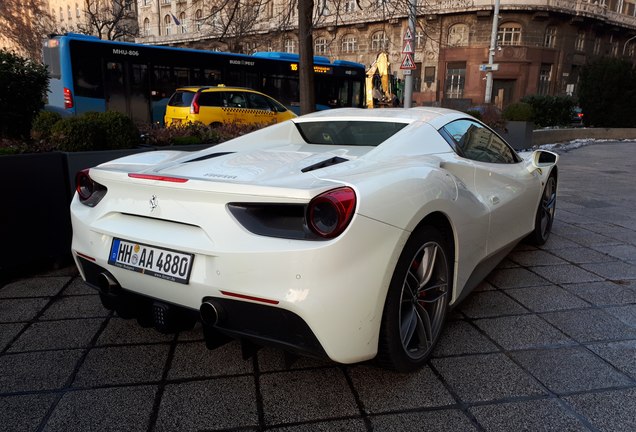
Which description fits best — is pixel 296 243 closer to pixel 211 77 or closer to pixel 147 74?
pixel 147 74

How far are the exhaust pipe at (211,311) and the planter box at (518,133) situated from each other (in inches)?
528

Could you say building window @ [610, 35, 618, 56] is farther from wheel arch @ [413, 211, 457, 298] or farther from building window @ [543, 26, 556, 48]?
wheel arch @ [413, 211, 457, 298]

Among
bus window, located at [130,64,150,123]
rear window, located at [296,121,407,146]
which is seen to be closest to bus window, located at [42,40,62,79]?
bus window, located at [130,64,150,123]

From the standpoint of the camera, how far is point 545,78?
4319 cm

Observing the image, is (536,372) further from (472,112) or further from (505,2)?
(505,2)

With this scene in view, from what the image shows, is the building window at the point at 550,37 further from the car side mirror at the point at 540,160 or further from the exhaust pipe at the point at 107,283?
the exhaust pipe at the point at 107,283

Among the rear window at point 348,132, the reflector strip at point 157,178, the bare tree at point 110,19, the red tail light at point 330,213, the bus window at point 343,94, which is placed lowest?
the red tail light at point 330,213

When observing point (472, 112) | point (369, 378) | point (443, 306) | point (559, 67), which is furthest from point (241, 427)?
point (559, 67)

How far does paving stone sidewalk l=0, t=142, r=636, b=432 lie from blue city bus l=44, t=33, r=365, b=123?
9673 mm

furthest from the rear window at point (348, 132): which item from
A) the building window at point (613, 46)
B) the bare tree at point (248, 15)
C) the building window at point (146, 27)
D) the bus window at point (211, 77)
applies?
the building window at point (146, 27)

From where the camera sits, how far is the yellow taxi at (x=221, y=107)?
13.5 metres

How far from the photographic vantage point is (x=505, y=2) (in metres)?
41.0

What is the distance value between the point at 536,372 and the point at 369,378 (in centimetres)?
91

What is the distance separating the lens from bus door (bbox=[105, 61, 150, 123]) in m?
15.0
